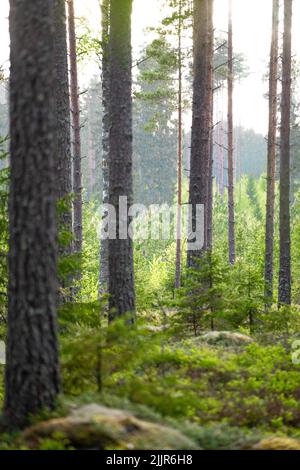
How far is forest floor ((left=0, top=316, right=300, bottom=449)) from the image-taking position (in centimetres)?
522

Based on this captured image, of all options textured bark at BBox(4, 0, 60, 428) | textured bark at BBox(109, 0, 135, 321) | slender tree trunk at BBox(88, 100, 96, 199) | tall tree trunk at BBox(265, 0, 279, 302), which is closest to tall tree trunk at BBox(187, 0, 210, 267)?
textured bark at BBox(109, 0, 135, 321)

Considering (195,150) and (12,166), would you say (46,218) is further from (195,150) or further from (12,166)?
(195,150)

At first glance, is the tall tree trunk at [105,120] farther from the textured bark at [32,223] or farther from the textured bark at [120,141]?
the textured bark at [32,223]

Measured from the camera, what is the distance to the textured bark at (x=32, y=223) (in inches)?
220

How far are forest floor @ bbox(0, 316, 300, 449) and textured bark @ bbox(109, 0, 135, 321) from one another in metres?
1.72

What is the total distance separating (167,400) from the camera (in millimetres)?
5625

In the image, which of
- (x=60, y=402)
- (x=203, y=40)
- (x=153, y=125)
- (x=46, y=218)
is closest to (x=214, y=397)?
(x=60, y=402)

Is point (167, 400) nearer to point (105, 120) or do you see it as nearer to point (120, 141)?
point (120, 141)

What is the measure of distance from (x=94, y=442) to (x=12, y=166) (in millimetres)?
2684

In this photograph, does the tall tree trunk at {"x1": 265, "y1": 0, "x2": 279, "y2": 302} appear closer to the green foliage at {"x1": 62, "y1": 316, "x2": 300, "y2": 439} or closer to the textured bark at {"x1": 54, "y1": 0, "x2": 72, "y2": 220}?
the textured bark at {"x1": 54, "y1": 0, "x2": 72, "y2": 220}

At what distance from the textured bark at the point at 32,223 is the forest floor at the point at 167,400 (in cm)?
34

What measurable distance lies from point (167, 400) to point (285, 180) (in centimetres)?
1171

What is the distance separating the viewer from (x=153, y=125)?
25.4m

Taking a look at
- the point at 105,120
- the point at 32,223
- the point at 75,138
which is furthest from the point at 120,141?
the point at 75,138
